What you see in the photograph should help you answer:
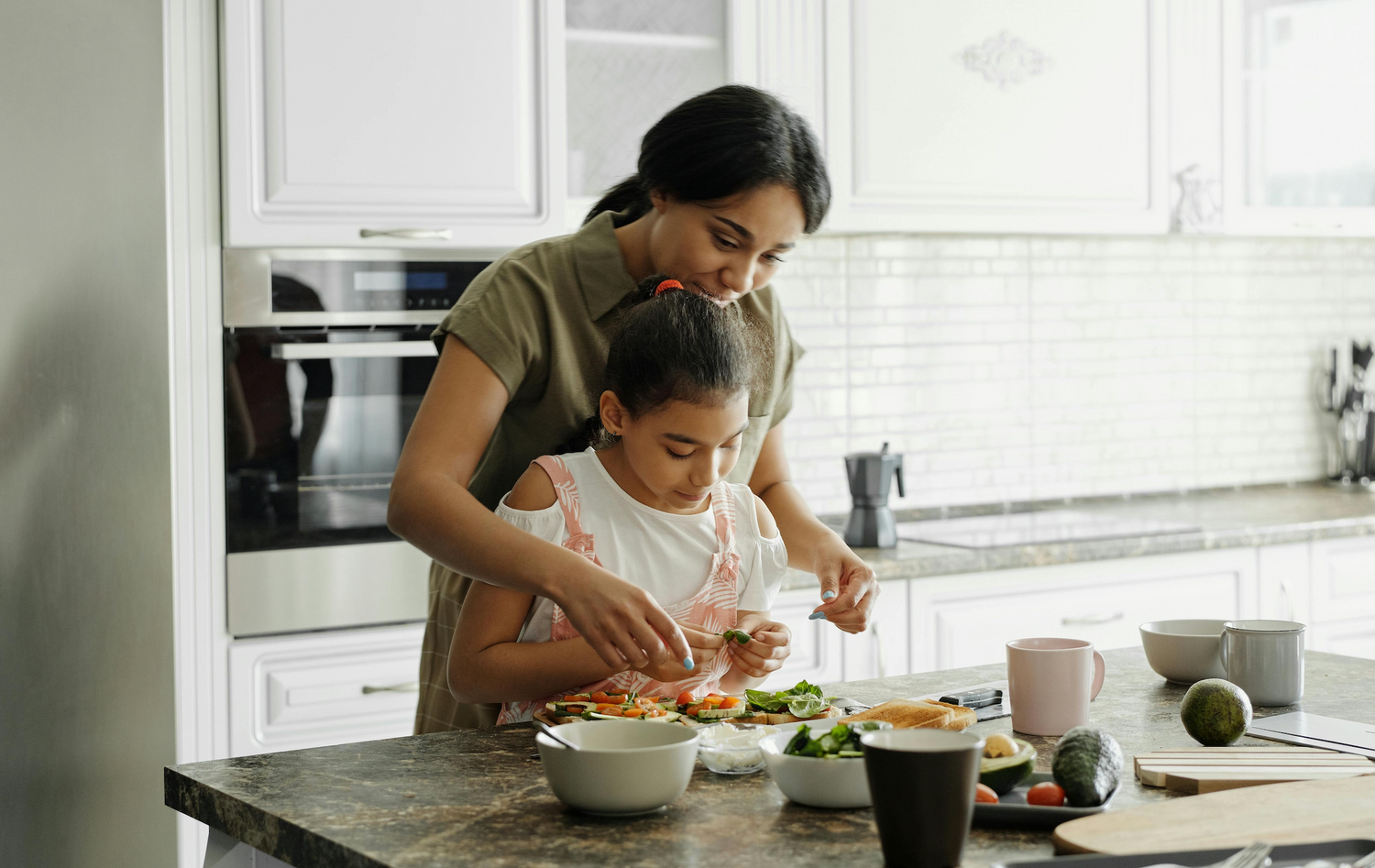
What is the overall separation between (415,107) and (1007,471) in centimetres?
198

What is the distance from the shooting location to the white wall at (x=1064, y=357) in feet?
11.8

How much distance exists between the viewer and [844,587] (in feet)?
5.48

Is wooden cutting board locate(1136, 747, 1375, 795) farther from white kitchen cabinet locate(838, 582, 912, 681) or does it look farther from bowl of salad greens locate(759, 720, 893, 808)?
white kitchen cabinet locate(838, 582, 912, 681)

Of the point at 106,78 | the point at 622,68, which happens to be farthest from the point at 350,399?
the point at 622,68

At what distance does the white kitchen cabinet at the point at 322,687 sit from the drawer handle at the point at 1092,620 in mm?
1425

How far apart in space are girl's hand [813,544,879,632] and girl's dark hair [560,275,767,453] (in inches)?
10.1

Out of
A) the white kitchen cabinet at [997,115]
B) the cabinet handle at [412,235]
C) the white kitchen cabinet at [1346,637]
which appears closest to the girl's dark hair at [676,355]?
the cabinet handle at [412,235]

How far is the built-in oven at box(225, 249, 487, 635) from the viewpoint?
2.61 m

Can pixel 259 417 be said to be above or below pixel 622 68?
below

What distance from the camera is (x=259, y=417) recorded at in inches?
103

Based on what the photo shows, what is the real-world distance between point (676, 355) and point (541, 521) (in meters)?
0.25

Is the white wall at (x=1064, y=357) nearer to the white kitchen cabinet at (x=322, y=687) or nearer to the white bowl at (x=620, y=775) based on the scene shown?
the white kitchen cabinet at (x=322, y=687)

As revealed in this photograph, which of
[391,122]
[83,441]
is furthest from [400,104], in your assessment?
[83,441]

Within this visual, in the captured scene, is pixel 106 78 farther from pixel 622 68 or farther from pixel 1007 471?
pixel 1007 471
